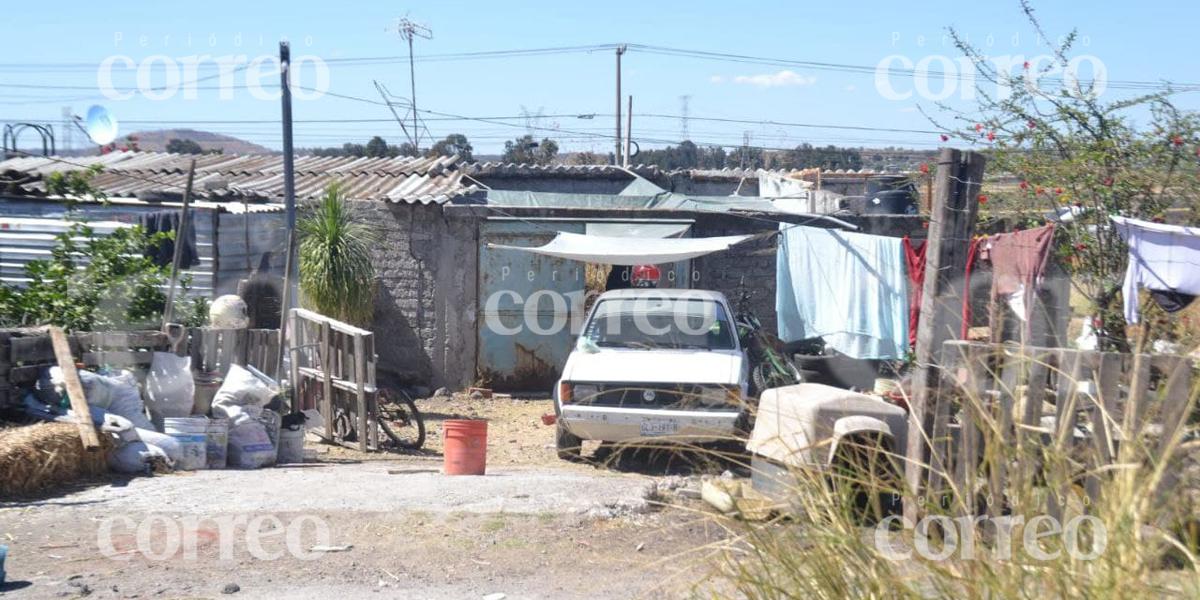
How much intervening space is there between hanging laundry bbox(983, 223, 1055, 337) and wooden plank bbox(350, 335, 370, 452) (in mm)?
5617

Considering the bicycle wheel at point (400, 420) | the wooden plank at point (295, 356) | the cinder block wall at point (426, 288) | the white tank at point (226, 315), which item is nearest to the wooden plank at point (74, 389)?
the white tank at point (226, 315)

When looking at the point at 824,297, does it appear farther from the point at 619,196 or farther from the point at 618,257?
the point at 619,196

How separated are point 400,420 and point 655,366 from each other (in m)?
3.35

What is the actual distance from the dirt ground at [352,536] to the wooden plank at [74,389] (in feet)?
1.09

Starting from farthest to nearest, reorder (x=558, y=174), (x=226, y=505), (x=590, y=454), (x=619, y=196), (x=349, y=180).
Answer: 1. (x=558, y=174)
2. (x=349, y=180)
3. (x=619, y=196)
4. (x=590, y=454)
5. (x=226, y=505)

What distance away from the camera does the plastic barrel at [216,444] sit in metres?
8.42

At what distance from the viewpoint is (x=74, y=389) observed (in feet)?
25.2

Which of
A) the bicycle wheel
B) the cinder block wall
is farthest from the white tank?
the cinder block wall

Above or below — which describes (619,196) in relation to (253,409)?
above

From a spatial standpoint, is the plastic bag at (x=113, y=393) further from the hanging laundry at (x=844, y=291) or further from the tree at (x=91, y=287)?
the hanging laundry at (x=844, y=291)

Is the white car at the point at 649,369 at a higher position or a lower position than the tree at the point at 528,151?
lower

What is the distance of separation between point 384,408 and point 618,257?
10.7ft

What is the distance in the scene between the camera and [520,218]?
13.9 metres

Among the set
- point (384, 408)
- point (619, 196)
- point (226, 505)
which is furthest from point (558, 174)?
point (226, 505)
